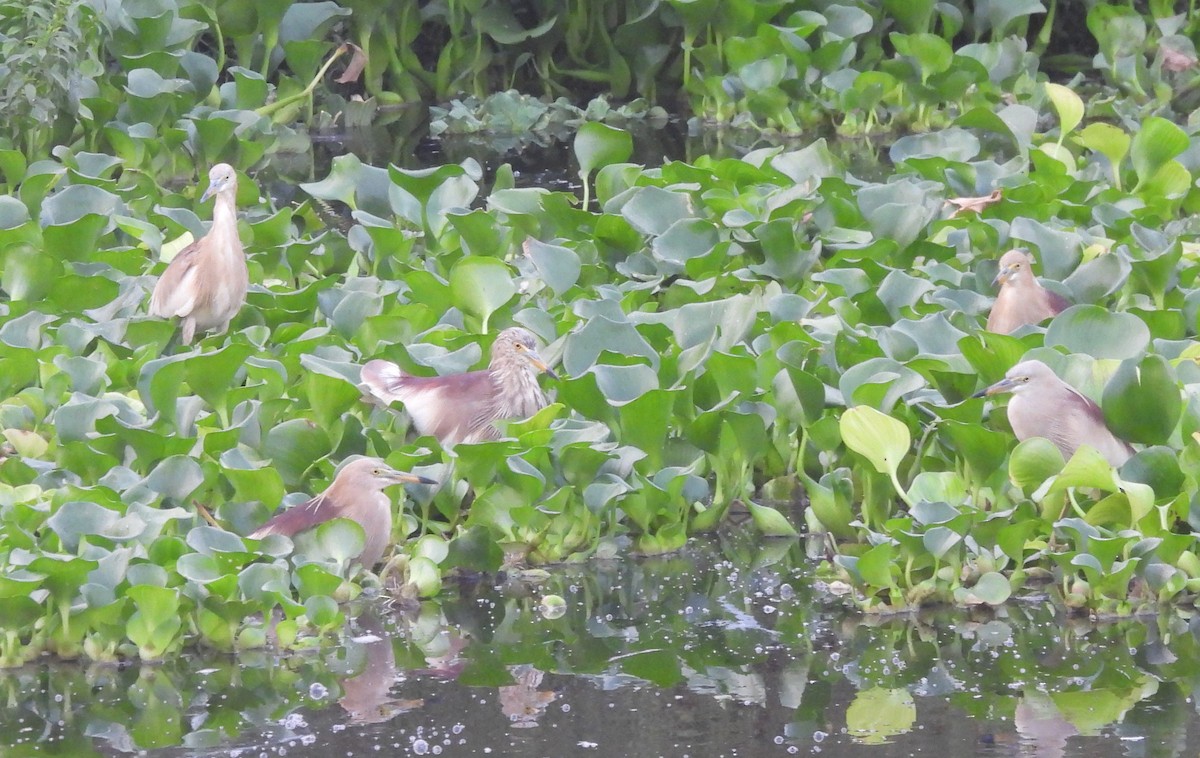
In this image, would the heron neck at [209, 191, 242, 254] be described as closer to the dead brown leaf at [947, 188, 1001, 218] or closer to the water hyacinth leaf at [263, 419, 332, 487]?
the water hyacinth leaf at [263, 419, 332, 487]

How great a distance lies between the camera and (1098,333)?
Result: 4.47 m

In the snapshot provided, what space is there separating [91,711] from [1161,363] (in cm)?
242

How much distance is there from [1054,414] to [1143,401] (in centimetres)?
21

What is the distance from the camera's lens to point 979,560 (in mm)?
3941

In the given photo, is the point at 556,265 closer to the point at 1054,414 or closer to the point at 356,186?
the point at 356,186

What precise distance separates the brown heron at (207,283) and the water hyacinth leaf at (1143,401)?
2.45 meters

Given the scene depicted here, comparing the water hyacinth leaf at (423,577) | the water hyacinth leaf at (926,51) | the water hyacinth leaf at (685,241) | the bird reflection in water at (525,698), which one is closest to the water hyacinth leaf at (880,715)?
the bird reflection in water at (525,698)

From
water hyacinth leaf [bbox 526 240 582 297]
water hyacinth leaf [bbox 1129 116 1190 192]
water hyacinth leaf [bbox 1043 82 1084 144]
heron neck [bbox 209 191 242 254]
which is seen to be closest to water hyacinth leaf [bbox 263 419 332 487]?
heron neck [bbox 209 191 242 254]

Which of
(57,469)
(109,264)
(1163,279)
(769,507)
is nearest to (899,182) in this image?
(1163,279)

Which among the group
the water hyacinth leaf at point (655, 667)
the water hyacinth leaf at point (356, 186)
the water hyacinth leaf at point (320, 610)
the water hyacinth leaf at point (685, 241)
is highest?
the water hyacinth leaf at point (320, 610)

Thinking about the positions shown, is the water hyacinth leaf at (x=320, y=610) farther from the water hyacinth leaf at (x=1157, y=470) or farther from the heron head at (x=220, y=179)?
the heron head at (x=220, y=179)

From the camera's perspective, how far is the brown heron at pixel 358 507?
153 inches

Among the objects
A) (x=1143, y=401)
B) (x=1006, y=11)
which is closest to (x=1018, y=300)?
(x=1143, y=401)

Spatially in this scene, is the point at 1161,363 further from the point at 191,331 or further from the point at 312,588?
the point at 191,331
